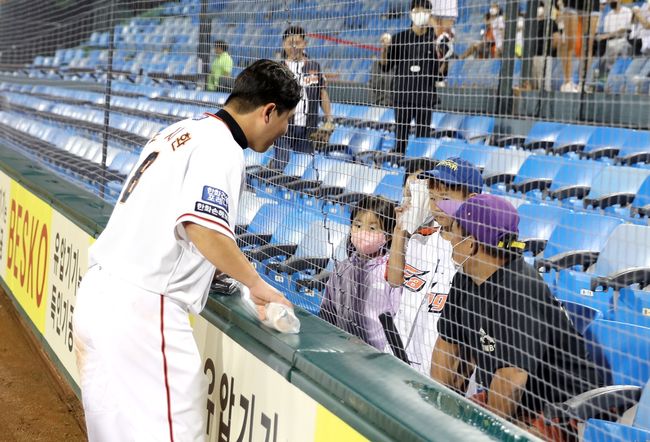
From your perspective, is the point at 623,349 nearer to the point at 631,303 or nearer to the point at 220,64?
the point at 631,303

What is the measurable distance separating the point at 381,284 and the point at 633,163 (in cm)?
384

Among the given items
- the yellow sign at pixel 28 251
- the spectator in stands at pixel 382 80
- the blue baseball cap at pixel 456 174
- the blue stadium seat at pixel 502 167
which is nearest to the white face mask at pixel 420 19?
the spectator in stands at pixel 382 80

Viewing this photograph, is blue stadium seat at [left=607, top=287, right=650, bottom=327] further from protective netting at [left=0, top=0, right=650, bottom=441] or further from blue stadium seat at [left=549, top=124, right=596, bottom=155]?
blue stadium seat at [left=549, top=124, right=596, bottom=155]

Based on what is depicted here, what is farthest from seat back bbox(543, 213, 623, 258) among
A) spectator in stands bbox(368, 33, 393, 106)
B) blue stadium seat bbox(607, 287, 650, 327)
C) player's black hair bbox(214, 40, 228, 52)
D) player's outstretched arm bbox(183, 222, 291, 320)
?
player's outstretched arm bbox(183, 222, 291, 320)

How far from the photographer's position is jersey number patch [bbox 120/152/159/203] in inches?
99.0

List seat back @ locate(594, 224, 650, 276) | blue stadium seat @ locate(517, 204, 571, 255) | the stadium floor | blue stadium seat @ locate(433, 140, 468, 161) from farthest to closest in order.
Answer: the stadium floor
blue stadium seat @ locate(433, 140, 468, 161)
blue stadium seat @ locate(517, 204, 571, 255)
seat back @ locate(594, 224, 650, 276)

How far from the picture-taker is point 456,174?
8.86 feet

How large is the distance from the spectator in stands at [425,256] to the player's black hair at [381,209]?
0.11 meters

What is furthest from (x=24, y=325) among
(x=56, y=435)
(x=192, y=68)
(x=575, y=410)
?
(x=575, y=410)

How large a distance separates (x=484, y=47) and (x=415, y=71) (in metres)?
0.33

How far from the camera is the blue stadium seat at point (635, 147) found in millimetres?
4812

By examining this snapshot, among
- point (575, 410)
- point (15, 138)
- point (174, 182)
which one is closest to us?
point (575, 410)

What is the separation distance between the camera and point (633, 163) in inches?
239

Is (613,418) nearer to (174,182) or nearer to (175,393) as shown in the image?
(175,393)
